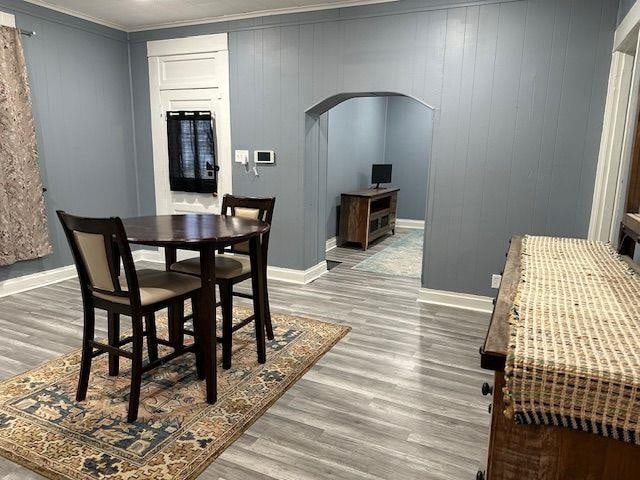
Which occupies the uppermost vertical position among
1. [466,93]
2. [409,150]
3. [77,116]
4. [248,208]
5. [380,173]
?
[466,93]

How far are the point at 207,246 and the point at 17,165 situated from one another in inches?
108

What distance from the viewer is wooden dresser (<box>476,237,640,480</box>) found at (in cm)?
93

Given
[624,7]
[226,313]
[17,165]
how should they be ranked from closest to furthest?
1. [226,313]
2. [624,7]
3. [17,165]

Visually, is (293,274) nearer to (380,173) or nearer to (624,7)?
(380,173)

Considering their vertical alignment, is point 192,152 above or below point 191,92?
below

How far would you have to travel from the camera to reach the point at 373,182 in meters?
7.15

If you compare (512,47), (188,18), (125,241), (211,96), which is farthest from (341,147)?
(125,241)

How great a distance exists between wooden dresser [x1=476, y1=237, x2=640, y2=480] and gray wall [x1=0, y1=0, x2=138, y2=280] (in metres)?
4.37

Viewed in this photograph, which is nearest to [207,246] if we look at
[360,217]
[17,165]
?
[17,165]

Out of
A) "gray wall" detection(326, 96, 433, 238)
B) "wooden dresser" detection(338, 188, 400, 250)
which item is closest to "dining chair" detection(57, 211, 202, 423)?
"wooden dresser" detection(338, 188, 400, 250)

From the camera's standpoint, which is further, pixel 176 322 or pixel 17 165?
pixel 17 165

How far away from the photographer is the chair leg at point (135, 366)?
2.04m

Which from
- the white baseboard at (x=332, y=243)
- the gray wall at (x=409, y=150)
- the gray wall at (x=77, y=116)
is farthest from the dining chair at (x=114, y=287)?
the gray wall at (x=409, y=150)

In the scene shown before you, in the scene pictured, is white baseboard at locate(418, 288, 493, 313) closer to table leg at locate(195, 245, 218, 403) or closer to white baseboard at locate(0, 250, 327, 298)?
white baseboard at locate(0, 250, 327, 298)
